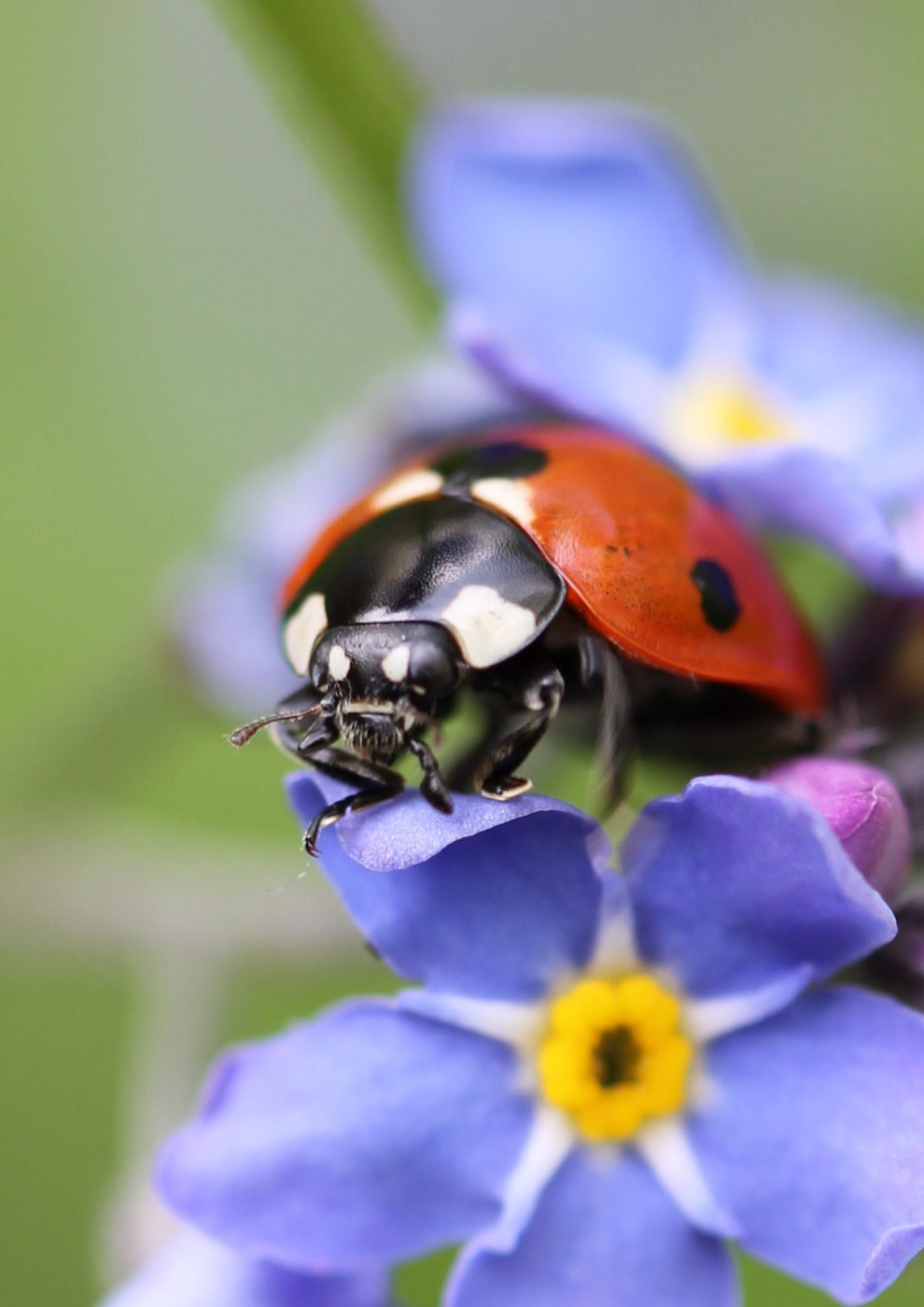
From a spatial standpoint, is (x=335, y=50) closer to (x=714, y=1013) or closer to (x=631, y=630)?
(x=631, y=630)

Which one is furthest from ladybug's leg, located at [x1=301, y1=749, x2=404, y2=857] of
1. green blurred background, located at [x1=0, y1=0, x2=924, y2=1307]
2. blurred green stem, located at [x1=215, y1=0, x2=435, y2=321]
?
green blurred background, located at [x1=0, y1=0, x2=924, y2=1307]

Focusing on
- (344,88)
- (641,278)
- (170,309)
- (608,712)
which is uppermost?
(344,88)

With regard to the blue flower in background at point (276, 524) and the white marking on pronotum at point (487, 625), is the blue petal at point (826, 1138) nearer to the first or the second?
the white marking on pronotum at point (487, 625)

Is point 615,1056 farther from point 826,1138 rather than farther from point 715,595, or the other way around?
point 715,595

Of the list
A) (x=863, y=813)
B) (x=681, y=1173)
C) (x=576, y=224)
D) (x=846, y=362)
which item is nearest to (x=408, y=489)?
(x=863, y=813)

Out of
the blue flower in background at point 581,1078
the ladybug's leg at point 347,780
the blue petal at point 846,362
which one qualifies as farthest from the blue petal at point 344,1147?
the blue petal at point 846,362

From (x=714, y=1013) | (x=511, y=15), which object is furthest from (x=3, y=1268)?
(x=511, y=15)
